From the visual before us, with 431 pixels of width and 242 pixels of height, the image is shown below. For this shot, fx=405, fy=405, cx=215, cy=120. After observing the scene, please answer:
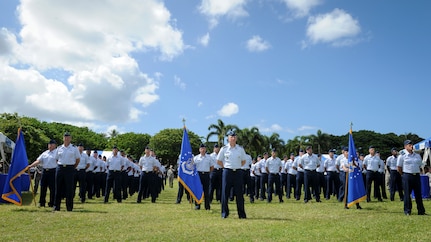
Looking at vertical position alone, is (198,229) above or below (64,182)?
below

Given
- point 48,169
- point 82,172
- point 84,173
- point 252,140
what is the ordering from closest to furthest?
point 48,169 < point 82,172 < point 84,173 < point 252,140

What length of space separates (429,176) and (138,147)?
256 ft

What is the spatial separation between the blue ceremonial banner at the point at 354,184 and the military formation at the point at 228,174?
15.3 inches

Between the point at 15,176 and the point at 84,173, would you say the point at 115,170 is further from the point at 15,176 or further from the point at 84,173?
the point at 15,176

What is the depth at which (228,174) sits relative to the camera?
10.8 meters

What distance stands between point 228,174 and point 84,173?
8.83m

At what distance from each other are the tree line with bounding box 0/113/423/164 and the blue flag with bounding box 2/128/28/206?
38342 millimetres

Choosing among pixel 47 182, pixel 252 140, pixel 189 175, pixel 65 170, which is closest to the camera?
pixel 65 170

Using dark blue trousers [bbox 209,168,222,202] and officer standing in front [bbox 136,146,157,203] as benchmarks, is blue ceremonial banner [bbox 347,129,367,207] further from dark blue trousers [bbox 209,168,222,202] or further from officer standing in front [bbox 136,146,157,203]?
officer standing in front [bbox 136,146,157,203]

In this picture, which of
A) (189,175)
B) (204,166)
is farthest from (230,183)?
(204,166)

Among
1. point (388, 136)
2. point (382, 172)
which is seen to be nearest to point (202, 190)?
point (382, 172)

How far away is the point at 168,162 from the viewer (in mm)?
86000

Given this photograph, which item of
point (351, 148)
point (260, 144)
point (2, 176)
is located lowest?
point (2, 176)

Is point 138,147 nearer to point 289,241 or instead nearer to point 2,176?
point 2,176
